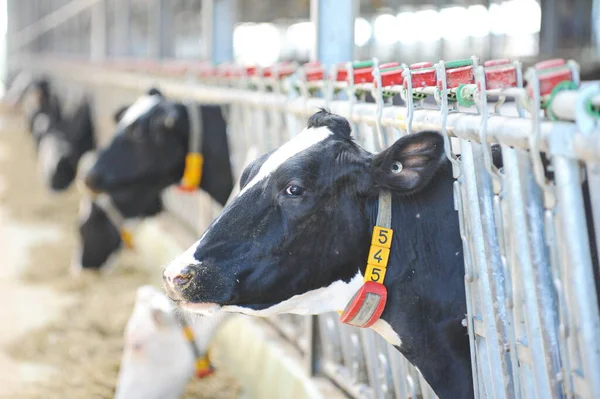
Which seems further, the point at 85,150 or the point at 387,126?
the point at 85,150

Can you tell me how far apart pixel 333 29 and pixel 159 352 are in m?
1.60

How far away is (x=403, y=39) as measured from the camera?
22203 mm

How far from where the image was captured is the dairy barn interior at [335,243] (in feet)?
6.15

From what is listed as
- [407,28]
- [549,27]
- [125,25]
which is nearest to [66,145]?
[125,25]

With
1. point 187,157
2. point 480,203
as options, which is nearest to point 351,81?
point 480,203

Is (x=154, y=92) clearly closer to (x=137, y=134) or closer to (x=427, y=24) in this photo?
(x=137, y=134)

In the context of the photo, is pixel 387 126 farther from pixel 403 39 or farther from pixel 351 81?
pixel 403 39

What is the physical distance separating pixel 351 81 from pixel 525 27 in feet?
57.0

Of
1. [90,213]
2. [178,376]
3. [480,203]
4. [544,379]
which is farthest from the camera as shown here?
[90,213]

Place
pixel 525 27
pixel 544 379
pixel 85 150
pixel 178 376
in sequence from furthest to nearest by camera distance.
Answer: pixel 525 27 < pixel 85 150 < pixel 178 376 < pixel 544 379

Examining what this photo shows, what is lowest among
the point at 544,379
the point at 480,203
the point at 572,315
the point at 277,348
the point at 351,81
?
the point at 277,348

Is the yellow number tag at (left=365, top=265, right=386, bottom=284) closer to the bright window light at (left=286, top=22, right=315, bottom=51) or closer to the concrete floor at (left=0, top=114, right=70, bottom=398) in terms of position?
the concrete floor at (left=0, top=114, right=70, bottom=398)

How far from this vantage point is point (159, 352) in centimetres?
335

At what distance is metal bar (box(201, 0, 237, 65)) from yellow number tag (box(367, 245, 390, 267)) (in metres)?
4.14
